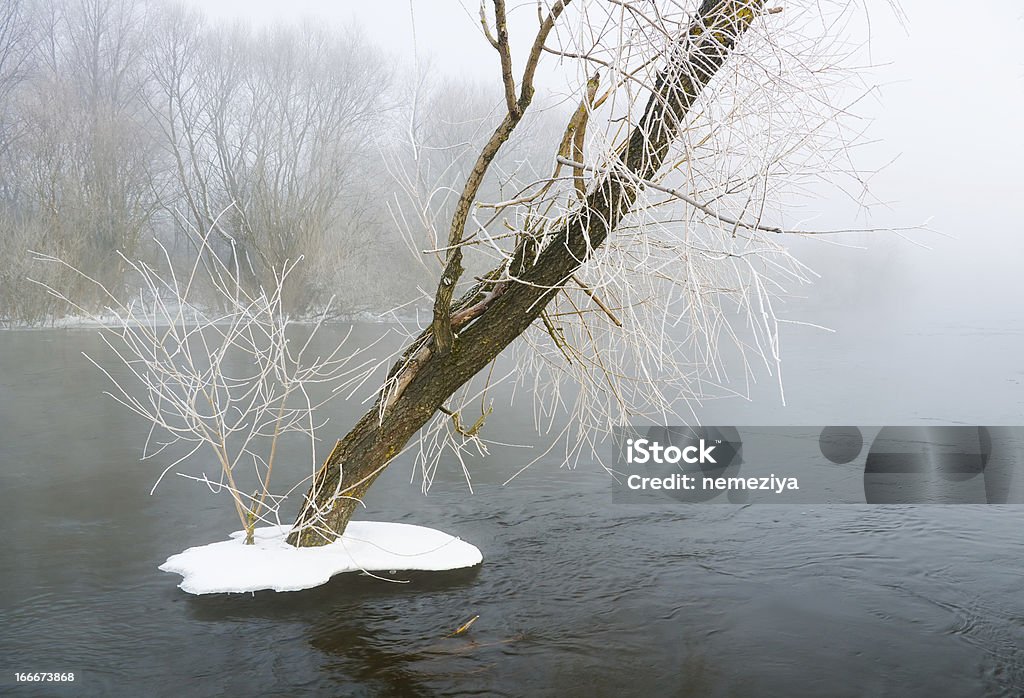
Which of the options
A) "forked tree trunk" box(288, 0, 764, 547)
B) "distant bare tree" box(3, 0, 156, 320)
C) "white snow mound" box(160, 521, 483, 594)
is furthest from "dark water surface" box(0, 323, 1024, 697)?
"distant bare tree" box(3, 0, 156, 320)

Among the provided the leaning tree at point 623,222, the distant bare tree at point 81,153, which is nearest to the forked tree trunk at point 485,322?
the leaning tree at point 623,222

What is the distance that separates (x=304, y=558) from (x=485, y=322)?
1359 millimetres

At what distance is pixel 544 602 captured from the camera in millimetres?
3771

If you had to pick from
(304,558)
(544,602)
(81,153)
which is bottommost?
(544,602)

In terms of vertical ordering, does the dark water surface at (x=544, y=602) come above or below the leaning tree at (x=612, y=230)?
below

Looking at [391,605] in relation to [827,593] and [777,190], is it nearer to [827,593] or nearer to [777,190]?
[827,593]

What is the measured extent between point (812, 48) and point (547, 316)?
152 cm

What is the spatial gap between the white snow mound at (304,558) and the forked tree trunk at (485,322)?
12cm

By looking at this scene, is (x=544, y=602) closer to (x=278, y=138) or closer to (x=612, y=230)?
(x=612, y=230)

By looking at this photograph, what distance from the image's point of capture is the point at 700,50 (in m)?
2.91

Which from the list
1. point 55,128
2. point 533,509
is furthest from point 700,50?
point 55,128

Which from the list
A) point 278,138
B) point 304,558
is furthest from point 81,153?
point 304,558

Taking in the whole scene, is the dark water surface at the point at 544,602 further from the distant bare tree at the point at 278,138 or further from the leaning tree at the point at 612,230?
the distant bare tree at the point at 278,138

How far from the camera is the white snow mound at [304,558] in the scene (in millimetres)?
3795
